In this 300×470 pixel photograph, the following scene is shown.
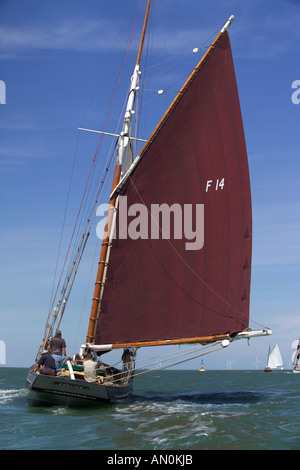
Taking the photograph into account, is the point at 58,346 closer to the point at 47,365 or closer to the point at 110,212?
the point at 47,365

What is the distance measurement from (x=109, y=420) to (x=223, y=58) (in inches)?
680

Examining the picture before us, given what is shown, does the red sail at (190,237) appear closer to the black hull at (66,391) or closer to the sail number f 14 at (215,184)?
the sail number f 14 at (215,184)

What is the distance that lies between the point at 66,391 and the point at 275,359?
131 m

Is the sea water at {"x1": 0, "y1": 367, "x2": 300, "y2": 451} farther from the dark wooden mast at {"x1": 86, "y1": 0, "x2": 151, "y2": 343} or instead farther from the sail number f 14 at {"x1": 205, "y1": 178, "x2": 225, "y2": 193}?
the sail number f 14 at {"x1": 205, "y1": 178, "x2": 225, "y2": 193}

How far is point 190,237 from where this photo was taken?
24.8m

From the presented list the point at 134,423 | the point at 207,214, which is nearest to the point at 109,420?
the point at 134,423

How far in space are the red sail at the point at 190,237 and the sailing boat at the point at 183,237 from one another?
45 millimetres

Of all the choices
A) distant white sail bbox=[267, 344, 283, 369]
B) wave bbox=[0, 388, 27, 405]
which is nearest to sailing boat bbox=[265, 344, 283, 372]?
distant white sail bbox=[267, 344, 283, 369]

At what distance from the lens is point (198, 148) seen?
25.1m

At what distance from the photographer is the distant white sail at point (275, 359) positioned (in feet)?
467

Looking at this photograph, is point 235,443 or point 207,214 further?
point 207,214

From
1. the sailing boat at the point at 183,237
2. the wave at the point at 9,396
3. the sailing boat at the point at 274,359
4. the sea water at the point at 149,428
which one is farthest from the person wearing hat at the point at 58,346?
the sailing boat at the point at 274,359

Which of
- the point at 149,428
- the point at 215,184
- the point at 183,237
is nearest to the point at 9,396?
the point at 183,237
